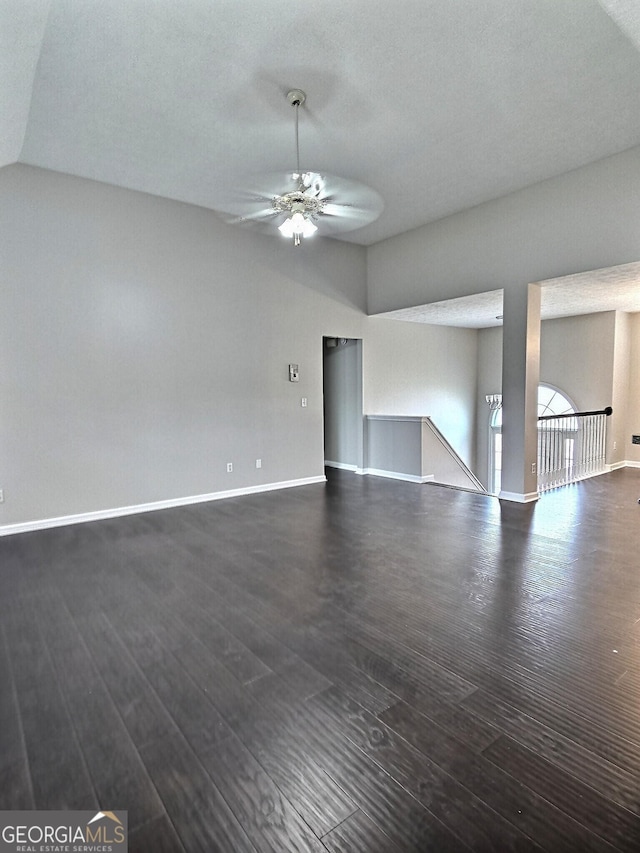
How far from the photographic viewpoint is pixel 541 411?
8812 millimetres

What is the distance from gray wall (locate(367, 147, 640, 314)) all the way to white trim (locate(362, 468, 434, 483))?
2.50 metres

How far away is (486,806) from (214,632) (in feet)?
5.18

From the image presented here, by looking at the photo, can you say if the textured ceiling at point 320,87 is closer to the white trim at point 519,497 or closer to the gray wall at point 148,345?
the gray wall at point 148,345

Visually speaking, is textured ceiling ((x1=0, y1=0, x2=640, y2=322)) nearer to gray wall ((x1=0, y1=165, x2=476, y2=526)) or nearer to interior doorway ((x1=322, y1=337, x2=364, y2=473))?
gray wall ((x1=0, y1=165, x2=476, y2=526))

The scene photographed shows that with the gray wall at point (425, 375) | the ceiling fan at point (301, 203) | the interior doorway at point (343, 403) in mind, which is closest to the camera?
the ceiling fan at point (301, 203)

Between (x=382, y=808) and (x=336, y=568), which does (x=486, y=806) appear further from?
(x=336, y=568)

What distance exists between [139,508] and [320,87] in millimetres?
4388

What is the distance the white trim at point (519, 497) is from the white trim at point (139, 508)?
98.6 inches

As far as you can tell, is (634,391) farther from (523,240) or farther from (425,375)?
(523,240)

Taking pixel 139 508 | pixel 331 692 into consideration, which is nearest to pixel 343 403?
pixel 139 508

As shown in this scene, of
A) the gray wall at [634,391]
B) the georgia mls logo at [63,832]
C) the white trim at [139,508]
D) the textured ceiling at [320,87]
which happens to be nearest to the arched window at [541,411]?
the gray wall at [634,391]

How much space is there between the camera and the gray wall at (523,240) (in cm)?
433

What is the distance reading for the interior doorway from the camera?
7.23 m

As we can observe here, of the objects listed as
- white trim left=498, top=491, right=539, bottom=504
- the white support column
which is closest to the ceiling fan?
the white support column
